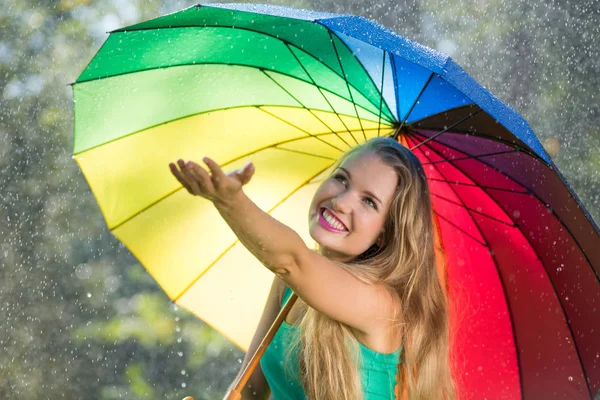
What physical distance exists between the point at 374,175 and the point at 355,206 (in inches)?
3.7

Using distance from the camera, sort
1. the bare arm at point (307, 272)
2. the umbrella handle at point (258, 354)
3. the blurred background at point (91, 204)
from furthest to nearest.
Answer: the blurred background at point (91, 204), the umbrella handle at point (258, 354), the bare arm at point (307, 272)

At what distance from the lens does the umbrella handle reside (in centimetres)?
233

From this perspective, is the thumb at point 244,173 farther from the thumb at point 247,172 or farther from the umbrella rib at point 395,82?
the umbrella rib at point 395,82

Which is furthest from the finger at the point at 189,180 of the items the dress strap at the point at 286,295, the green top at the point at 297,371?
the dress strap at the point at 286,295

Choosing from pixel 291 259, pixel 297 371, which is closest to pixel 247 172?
pixel 291 259

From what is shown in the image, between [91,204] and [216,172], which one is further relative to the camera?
[91,204]

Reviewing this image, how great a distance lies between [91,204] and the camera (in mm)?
9172

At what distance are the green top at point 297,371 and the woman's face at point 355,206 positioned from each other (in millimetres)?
268

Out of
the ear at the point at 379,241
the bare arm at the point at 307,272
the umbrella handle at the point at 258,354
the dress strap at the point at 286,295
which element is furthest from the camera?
the dress strap at the point at 286,295

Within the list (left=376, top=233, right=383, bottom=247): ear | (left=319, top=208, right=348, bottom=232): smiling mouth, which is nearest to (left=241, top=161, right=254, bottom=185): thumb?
(left=319, top=208, right=348, bottom=232): smiling mouth

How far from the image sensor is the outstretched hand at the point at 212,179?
1.60m

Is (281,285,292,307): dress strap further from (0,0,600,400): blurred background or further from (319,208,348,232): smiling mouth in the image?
(0,0,600,400): blurred background

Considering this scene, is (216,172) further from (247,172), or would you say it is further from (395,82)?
(395,82)

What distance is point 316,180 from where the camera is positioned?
9.50 ft
